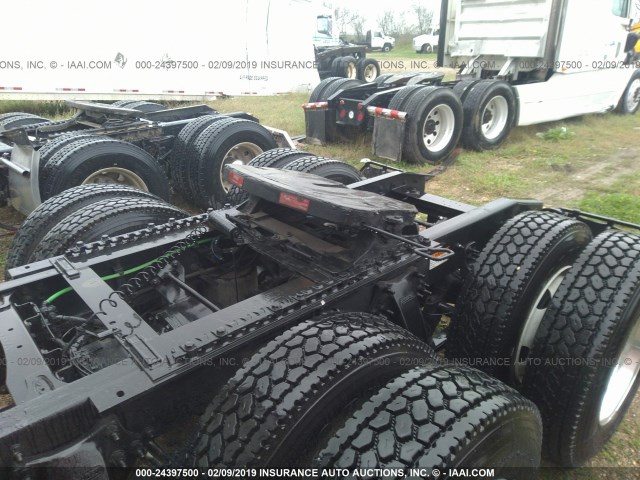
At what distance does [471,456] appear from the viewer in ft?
4.92

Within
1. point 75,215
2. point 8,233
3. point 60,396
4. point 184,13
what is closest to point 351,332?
point 60,396

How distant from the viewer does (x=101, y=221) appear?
296 centimetres

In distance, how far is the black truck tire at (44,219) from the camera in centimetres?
312

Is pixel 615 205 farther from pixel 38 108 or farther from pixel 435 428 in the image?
pixel 38 108

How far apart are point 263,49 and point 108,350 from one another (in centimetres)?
1300

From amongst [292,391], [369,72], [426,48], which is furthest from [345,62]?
[426,48]

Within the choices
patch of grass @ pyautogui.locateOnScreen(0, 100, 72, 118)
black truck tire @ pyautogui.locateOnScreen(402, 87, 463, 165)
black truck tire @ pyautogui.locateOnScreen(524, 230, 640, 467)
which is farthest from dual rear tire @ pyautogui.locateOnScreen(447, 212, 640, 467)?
patch of grass @ pyautogui.locateOnScreen(0, 100, 72, 118)

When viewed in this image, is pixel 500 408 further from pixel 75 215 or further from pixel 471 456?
pixel 75 215

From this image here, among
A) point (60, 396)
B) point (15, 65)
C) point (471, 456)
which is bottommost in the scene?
point (471, 456)

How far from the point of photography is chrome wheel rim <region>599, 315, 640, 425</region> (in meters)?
2.71

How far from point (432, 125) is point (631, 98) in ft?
21.4

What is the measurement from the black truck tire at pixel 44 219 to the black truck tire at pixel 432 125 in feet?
16.5

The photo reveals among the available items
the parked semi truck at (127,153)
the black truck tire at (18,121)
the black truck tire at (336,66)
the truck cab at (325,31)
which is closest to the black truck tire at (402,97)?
the parked semi truck at (127,153)

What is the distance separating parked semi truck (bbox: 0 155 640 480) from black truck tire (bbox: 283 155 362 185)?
0.50 m
